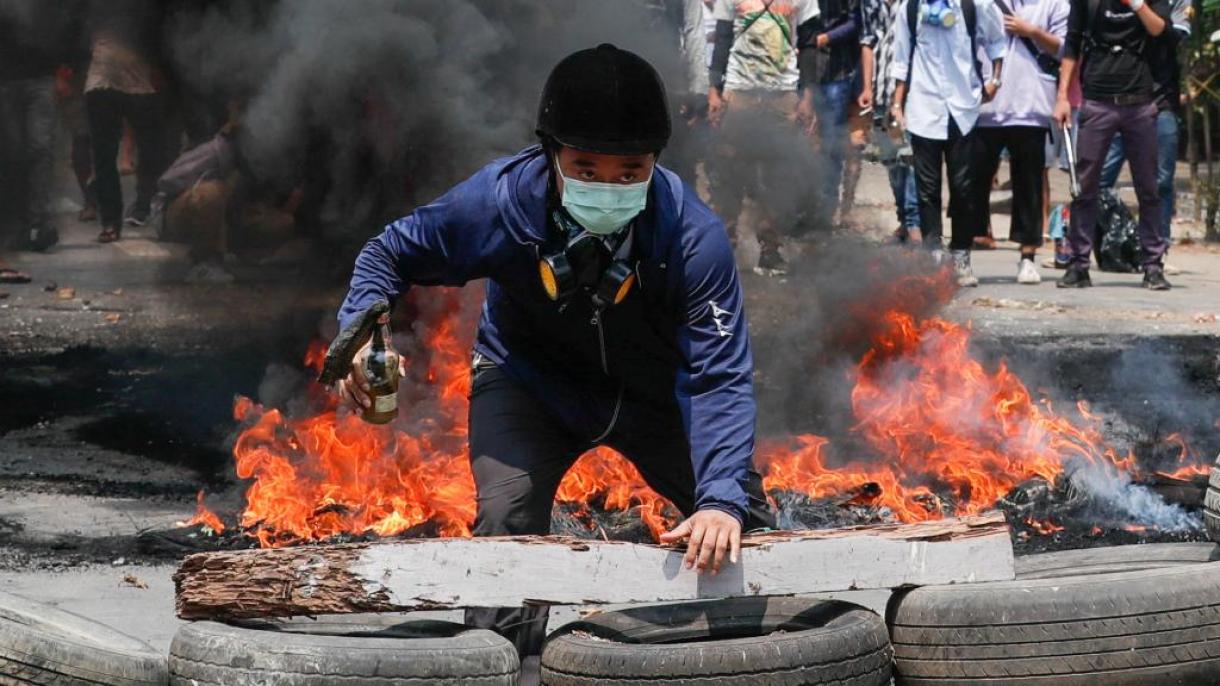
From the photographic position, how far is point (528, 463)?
423 cm

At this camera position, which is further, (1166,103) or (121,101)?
(1166,103)

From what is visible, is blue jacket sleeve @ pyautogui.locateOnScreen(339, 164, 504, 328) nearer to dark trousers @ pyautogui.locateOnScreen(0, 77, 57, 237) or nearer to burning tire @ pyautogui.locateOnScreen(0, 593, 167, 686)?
burning tire @ pyautogui.locateOnScreen(0, 593, 167, 686)

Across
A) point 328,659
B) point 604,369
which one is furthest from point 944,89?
point 328,659

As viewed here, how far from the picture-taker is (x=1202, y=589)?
4012 mm

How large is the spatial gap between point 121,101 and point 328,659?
6.42 meters

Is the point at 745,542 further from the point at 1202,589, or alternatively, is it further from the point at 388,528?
the point at 388,528

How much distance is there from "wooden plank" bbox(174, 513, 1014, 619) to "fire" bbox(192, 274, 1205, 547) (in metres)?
1.96

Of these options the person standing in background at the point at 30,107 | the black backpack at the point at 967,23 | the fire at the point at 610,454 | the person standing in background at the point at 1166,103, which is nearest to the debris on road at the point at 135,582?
the fire at the point at 610,454

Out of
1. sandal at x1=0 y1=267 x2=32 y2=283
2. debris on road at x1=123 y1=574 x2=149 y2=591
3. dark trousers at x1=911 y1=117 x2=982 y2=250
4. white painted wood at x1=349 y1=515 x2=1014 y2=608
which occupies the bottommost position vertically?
debris on road at x1=123 y1=574 x2=149 y2=591

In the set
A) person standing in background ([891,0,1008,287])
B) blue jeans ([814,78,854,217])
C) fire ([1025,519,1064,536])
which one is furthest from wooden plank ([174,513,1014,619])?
blue jeans ([814,78,854,217])

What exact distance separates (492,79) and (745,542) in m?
5.17

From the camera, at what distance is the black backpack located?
10992 millimetres

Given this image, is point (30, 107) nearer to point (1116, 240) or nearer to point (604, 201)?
point (604, 201)

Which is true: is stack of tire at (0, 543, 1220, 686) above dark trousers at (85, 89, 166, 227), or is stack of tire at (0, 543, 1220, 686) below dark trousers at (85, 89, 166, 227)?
below
